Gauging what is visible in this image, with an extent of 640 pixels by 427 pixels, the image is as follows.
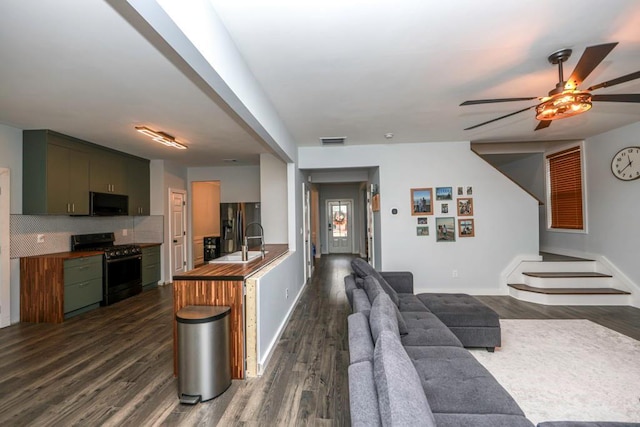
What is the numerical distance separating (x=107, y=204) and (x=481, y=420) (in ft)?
19.3

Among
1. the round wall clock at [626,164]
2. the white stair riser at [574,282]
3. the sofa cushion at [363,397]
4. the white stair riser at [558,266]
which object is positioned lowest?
the white stair riser at [574,282]

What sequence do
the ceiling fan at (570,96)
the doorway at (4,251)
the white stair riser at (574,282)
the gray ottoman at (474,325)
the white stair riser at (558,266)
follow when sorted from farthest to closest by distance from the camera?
1. the white stair riser at (558,266)
2. the white stair riser at (574,282)
3. the doorway at (4,251)
4. the gray ottoman at (474,325)
5. the ceiling fan at (570,96)

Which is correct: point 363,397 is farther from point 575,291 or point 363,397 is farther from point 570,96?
point 575,291

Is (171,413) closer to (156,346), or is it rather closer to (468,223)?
(156,346)

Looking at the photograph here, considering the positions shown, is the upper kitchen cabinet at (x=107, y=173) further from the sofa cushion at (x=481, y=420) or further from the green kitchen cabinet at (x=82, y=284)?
the sofa cushion at (x=481, y=420)

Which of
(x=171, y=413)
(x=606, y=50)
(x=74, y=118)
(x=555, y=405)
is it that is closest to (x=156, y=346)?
(x=171, y=413)

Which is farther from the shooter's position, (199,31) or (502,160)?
(502,160)

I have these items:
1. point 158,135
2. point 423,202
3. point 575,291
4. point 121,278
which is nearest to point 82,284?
point 121,278

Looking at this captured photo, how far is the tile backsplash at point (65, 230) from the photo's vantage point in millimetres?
4199

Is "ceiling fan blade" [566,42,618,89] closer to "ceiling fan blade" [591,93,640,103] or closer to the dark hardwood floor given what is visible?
"ceiling fan blade" [591,93,640,103]

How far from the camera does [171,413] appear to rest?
7.23 ft

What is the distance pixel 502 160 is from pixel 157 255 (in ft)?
26.6

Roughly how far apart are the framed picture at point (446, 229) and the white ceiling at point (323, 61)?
184 cm

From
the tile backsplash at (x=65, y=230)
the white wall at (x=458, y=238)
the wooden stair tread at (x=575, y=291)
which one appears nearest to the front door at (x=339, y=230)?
the white wall at (x=458, y=238)
